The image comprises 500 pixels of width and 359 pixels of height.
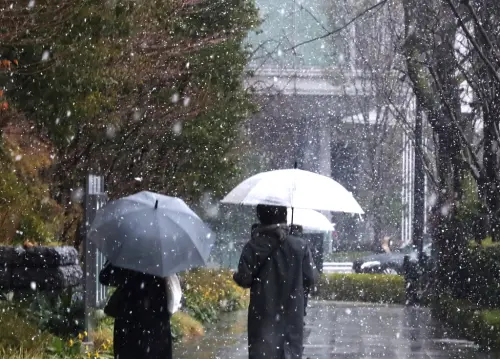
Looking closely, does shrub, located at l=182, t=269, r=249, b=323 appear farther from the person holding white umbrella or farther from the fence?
the person holding white umbrella

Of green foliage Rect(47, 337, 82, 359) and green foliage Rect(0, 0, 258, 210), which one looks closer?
green foliage Rect(47, 337, 82, 359)

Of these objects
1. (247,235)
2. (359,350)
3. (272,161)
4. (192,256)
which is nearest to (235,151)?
(359,350)

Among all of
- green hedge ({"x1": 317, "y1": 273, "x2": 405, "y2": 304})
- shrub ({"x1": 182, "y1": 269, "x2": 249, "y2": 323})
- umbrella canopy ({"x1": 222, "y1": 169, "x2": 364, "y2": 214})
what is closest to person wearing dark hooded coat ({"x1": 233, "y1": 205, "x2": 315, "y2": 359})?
umbrella canopy ({"x1": 222, "y1": 169, "x2": 364, "y2": 214})

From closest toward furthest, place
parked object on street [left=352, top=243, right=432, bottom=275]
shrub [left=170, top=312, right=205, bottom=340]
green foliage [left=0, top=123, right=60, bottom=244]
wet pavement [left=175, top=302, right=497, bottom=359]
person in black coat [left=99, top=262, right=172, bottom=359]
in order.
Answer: person in black coat [left=99, top=262, right=172, bottom=359] → green foliage [left=0, top=123, right=60, bottom=244] → wet pavement [left=175, top=302, right=497, bottom=359] → shrub [left=170, top=312, right=205, bottom=340] → parked object on street [left=352, top=243, right=432, bottom=275]

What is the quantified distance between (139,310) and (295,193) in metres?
2.21

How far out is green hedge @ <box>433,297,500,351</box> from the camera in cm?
1405

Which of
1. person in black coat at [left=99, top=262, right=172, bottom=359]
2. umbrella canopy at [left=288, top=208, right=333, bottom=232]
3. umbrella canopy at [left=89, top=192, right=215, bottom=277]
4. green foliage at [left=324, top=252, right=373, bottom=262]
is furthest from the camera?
green foliage at [left=324, top=252, right=373, bottom=262]

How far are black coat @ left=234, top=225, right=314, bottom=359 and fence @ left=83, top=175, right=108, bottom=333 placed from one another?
3.41m

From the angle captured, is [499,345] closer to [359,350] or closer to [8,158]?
[359,350]

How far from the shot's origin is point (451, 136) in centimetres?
2012

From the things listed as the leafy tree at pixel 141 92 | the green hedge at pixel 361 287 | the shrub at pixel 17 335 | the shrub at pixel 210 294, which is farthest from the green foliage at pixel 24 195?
the green hedge at pixel 361 287

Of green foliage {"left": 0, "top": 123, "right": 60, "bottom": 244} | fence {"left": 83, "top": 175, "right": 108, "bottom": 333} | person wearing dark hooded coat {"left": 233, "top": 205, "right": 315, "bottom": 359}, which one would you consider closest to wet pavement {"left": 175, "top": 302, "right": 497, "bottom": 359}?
fence {"left": 83, "top": 175, "right": 108, "bottom": 333}

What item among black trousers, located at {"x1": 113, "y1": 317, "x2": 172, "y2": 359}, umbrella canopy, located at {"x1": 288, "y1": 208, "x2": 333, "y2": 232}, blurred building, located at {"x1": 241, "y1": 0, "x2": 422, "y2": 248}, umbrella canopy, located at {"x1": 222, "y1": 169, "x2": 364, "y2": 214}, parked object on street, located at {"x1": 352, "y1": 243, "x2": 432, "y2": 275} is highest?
blurred building, located at {"x1": 241, "y1": 0, "x2": 422, "y2": 248}

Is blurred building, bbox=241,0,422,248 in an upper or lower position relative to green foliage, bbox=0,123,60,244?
upper
